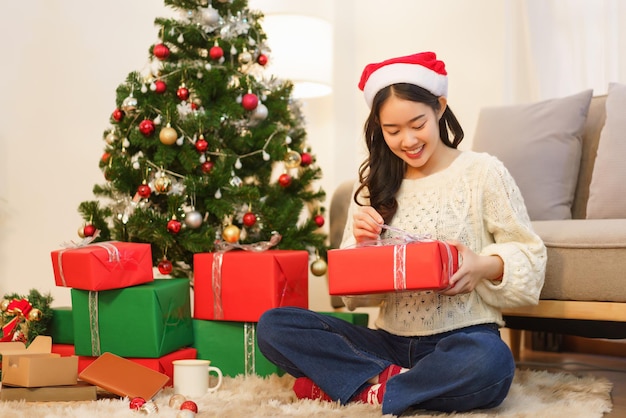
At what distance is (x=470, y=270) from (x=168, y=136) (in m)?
0.90

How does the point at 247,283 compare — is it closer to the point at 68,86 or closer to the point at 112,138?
the point at 112,138

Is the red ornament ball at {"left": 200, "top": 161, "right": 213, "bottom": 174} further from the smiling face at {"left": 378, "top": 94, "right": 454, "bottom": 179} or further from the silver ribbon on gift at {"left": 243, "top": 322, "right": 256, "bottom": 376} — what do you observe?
the smiling face at {"left": 378, "top": 94, "right": 454, "bottom": 179}

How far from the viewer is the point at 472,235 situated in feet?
4.84

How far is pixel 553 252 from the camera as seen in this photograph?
1.61 meters

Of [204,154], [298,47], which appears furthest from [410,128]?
[298,47]

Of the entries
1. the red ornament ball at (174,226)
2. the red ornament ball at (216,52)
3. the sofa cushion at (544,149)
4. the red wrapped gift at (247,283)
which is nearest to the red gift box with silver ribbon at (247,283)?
the red wrapped gift at (247,283)

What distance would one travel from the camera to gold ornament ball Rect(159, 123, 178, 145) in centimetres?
187

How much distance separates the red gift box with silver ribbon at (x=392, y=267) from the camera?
1.29 meters

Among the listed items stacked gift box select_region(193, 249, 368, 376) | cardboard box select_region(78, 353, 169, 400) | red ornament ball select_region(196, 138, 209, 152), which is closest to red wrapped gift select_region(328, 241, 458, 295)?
stacked gift box select_region(193, 249, 368, 376)

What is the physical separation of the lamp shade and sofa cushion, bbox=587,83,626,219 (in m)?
1.13

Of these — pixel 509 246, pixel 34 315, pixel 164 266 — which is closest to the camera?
pixel 509 246

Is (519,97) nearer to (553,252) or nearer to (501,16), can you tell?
(501,16)

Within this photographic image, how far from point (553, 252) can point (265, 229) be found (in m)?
0.75

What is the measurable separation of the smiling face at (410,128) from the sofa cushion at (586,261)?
380 millimetres
